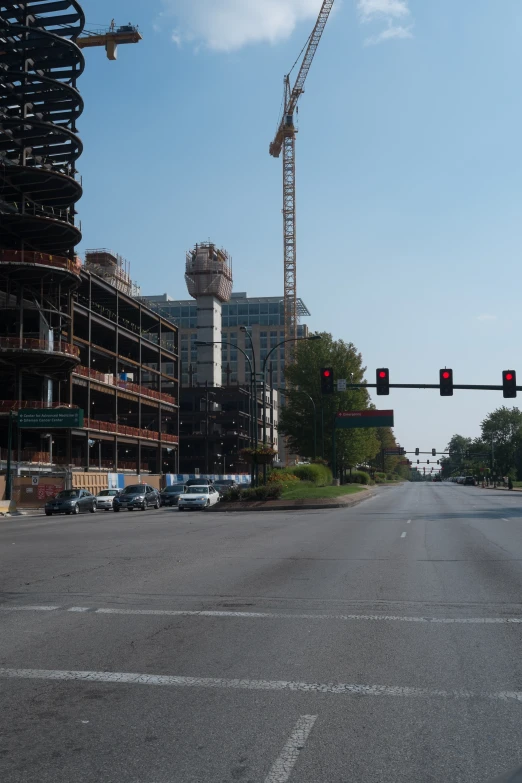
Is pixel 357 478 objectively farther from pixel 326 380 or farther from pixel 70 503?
pixel 326 380

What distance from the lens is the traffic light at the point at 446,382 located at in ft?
115

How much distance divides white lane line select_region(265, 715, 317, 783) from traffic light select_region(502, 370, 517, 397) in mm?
31083

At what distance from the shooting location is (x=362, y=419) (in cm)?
7119

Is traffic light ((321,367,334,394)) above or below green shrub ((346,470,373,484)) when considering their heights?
above

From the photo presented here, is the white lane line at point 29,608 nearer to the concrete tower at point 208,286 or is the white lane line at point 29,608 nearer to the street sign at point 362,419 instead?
the street sign at point 362,419

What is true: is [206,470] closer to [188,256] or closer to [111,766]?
[188,256]

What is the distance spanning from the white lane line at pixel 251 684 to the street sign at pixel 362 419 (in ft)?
210

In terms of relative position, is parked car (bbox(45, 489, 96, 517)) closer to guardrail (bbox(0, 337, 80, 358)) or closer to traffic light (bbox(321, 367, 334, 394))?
guardrail (bbox(0, 337, 80, 358))

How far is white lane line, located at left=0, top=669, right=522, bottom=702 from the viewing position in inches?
251

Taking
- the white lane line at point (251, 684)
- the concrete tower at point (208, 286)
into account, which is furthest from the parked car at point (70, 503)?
the concrete tower at point (208, 286)

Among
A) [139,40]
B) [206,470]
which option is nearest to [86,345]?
[139,40]

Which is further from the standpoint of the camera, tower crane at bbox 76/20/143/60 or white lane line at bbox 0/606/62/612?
tower crane at bbox 76/20/143/60

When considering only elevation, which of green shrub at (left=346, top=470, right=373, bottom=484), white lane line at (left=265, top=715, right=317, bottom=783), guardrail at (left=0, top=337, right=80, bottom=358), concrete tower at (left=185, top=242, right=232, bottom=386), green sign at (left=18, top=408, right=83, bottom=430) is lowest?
white lane line at (left=265, top=715, right=317, bottom=783)

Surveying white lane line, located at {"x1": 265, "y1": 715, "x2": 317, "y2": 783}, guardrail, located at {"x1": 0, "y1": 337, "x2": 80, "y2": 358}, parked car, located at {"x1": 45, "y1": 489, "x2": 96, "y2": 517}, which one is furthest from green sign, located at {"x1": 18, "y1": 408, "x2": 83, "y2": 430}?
white lane line, located at {"x1": 265, "y1": 715, "x2": 317, "y2": 783}
